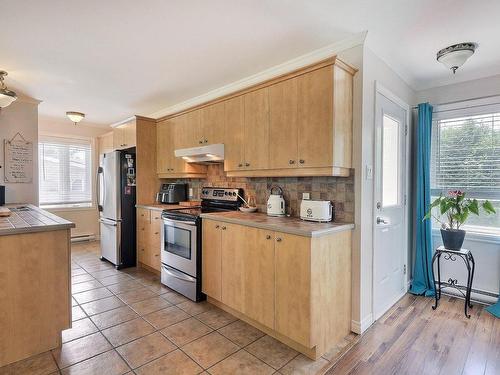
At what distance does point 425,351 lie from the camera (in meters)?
2.11

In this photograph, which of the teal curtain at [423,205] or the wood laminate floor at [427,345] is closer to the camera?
the wood laminate floor at [427,345]

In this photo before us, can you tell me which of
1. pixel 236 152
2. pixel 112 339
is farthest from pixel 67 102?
pixel 112 339

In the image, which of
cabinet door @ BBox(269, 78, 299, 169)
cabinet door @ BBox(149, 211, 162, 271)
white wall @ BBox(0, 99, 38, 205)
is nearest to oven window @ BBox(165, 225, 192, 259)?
cabinet door @ BBox(149, 211, 162, 271)

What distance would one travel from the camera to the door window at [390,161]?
2.71 m

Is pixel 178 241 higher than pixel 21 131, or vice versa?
pixel 21 131

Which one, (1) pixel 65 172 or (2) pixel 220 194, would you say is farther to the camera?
(1) pixel 65 172

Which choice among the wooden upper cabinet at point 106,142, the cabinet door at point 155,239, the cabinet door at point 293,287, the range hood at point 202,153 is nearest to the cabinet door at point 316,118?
the cabinet door at point 293,287

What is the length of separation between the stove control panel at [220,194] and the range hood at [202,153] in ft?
1.27

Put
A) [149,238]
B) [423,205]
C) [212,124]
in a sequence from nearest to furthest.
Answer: [423,205] < [212,124] < [149,238]

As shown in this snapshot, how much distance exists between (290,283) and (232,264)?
2.19ft

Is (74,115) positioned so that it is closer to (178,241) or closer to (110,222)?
(110,222)

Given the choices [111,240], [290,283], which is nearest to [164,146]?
[111,240]

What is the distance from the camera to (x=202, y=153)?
10.8 feet

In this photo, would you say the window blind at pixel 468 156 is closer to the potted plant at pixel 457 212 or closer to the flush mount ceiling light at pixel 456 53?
the potted plant at pixel 457 212
